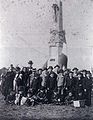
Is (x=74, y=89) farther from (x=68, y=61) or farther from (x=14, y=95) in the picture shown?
(x=14, y=95)

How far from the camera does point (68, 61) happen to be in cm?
290

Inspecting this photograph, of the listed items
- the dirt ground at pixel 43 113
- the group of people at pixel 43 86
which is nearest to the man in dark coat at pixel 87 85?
the group of people at pixel 43 86

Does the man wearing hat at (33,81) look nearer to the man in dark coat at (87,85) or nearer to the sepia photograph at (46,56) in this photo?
the sepia photograph at (46,56)

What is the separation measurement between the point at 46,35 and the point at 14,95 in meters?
0.97

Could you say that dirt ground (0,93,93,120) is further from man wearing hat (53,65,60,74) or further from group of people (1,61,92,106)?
man wearing hat (53,65,60,74)

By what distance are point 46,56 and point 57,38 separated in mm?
308

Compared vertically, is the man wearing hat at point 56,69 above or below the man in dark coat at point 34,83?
above

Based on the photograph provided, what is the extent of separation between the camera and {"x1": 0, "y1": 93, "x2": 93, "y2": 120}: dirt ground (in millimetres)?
2434

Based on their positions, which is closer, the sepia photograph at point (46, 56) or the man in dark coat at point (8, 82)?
the sepia photograph at point (46, 56)

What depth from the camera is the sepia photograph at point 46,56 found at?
2690 mm

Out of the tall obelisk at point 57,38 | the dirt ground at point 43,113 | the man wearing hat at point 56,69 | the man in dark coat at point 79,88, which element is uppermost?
the tall obelisk at point 57,38

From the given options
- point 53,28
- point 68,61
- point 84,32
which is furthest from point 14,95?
point 84,32

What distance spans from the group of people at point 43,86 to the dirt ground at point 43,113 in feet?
0.40

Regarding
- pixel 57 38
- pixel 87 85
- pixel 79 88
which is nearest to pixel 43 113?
pixel 79 88
